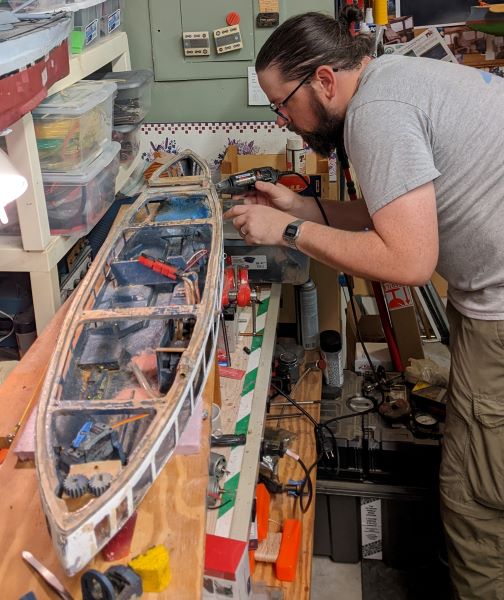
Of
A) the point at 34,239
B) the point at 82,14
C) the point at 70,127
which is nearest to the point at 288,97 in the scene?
the point at 70,127

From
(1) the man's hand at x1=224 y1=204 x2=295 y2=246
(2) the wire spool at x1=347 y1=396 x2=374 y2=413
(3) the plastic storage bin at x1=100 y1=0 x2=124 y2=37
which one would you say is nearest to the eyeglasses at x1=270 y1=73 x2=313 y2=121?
(1) the man's hand at x1=224 y1=204 x2=295 y2=246

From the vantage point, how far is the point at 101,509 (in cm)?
133

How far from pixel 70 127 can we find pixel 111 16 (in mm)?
1081

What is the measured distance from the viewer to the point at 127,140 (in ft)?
10.8

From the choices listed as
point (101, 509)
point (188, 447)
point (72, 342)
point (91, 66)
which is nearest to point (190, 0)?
point (91, 66)

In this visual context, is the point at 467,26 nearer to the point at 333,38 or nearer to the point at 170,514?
the point at 333,38

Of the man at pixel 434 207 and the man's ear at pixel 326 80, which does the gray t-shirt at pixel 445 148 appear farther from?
the man's ear at pixel 326 80

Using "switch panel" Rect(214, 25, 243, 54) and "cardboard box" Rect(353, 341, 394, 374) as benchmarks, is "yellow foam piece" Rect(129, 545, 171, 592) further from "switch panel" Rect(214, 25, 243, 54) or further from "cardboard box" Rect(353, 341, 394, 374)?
"switch panel" Rect(214, 25, 243, 54)

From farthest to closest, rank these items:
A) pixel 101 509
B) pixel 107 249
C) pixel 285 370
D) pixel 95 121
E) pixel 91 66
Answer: pixel 285 370, pixel 91 66, pixel 95 121, pixel 107 249, pixel 101 509

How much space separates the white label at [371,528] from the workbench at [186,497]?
47 cm

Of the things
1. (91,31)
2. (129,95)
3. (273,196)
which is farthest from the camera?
(129,95)

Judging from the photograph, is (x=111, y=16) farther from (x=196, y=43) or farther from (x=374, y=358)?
(x=374, y=358)

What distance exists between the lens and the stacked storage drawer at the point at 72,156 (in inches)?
92.9

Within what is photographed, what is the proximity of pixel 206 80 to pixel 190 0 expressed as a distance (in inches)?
15.1
